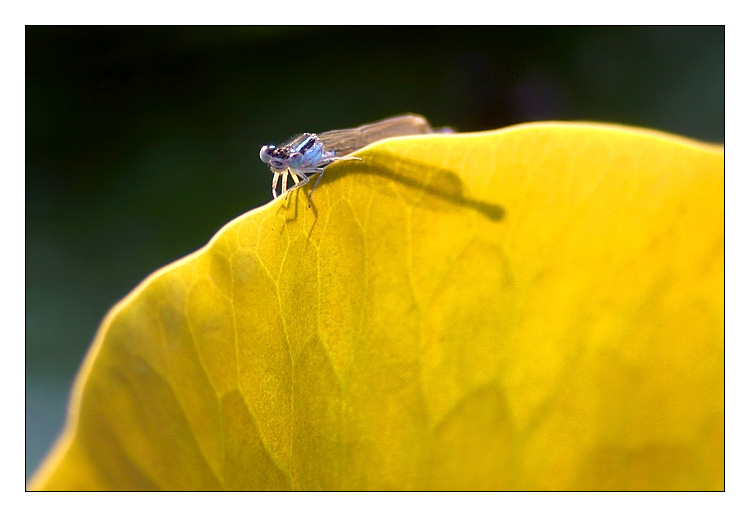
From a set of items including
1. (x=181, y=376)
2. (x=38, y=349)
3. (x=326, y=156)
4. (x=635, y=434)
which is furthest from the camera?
(x=38, y=349)

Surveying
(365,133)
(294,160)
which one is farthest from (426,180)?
(365,133)

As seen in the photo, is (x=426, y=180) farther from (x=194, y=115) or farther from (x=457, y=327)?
(x=194, y=115)

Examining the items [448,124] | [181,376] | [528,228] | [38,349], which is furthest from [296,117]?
[528,228]

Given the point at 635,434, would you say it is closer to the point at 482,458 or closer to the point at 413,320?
the point at 482,458

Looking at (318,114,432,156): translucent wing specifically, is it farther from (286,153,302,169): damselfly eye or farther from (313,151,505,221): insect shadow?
(313,151,505,221): insect shadow

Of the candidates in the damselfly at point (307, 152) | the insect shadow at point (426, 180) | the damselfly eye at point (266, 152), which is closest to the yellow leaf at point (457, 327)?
the insect shadow at point (426, 180)

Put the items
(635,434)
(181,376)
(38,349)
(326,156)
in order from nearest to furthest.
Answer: (635,434) → (181,376) → (326,156) → (38,349)

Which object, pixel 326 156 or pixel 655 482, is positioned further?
pixel 326 156

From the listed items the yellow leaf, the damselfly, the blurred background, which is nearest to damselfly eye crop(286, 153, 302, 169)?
the damselfly
